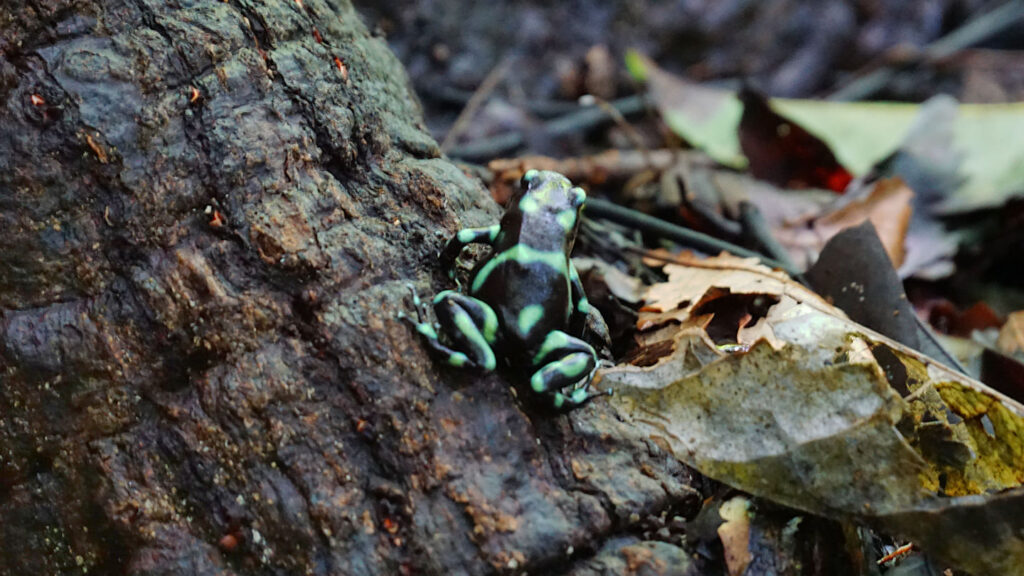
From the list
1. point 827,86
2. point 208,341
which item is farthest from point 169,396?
point 827,86

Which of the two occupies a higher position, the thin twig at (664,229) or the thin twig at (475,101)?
Answer: the thin twig at (475,101)

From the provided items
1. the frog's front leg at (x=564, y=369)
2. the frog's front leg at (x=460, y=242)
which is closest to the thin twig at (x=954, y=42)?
the frog's front leg at (x=460, y=242)

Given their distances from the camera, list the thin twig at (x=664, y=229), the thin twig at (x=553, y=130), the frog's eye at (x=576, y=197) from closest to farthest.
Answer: the frog's eye at (x=576, y=197), the thin twig at (x=664, y=229), the thin twig at (x=553, y=130)

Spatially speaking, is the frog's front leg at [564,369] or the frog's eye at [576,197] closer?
the frog's front leg at [564,369]

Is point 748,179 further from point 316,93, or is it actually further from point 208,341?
point 208,341

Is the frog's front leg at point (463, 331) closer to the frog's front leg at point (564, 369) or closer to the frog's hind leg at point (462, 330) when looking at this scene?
the frog's hind leg at point (462, 330)

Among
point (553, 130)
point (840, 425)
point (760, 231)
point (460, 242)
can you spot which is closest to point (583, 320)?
point (460, 242)

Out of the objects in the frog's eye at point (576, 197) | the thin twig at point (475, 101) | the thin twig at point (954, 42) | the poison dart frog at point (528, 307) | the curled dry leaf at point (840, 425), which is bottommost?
the curled dry leaf at point (840, 425)
